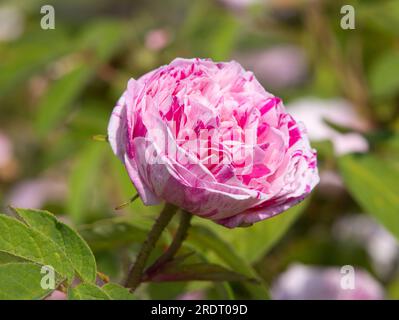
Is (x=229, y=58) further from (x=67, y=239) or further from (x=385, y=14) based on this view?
(x=67, y=239)

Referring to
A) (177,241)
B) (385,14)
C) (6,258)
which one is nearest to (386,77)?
(385,14)

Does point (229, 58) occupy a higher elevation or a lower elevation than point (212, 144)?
lower

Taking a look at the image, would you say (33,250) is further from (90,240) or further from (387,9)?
(387,9)

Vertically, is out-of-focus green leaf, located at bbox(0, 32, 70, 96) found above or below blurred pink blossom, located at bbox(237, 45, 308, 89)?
above

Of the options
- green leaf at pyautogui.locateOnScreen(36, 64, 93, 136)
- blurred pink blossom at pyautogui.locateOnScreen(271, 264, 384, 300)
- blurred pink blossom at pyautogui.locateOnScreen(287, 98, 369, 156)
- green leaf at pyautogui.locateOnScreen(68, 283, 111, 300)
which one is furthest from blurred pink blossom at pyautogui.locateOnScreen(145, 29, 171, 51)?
green leaf at pyautogui.locateOnScreen(68, 283, 111, 300)

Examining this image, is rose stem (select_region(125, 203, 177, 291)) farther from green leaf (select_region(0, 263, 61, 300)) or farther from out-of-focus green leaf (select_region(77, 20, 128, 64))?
out-of-focus green leaf (select_region(77, 20, 128, 64))
